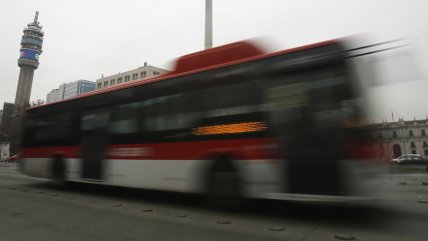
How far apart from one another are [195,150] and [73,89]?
118m

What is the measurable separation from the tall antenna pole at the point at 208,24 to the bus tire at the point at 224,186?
11.6 metres

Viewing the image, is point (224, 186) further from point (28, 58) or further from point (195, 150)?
point (28, 58)

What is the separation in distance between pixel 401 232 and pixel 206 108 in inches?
168

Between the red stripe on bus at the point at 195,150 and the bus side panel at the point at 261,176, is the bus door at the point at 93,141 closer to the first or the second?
the red stripe on bus at the point at 195,150

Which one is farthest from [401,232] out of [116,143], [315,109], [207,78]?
[116,143]

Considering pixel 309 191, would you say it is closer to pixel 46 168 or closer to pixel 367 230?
pixel 367 230

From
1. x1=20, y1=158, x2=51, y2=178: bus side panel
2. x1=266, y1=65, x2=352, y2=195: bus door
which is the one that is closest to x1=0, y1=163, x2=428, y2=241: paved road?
x1=266, y1=65, x2=352, y2=195: bus door

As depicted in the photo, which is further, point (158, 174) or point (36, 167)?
point (36, 167)

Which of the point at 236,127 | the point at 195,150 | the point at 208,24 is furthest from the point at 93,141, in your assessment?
the point at 208,24

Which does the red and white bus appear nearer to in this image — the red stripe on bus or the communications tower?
the red stripe on bus

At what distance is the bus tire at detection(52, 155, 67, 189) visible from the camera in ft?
35.0

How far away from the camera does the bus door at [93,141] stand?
9352 mm

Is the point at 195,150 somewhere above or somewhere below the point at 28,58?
below

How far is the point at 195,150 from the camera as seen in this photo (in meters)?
7.13
